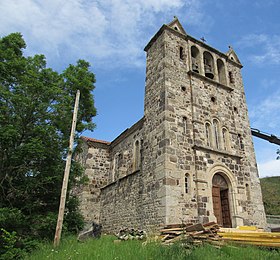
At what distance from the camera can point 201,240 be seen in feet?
24.8

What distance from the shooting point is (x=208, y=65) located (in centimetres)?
1573

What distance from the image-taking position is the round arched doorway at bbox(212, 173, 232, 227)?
11.8 m

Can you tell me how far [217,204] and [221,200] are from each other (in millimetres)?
661

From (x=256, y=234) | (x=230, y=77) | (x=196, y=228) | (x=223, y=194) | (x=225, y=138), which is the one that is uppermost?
(x=230, y=77)

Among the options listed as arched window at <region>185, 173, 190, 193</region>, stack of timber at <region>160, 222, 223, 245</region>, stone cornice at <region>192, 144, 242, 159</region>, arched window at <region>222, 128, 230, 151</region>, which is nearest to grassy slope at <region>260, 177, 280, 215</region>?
arched window at <region>222, 128, 230, 151</region>

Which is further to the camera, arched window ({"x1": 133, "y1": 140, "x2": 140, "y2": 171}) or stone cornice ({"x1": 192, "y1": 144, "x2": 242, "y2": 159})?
arched window ({"x1": 133, "y1": 140, "x2": 140, "y2": 171})

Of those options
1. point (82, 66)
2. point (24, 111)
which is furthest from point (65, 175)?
point (82, 66)

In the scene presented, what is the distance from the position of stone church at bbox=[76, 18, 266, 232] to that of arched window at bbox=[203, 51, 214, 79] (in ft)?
0.20

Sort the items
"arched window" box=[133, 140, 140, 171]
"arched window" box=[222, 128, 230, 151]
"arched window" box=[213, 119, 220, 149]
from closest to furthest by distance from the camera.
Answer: "arched window" box=[213, 119, 220, 149] → "arched window" box=[222, 128, 230, 151] → "arched window" box=[133, 140, 140, 171]

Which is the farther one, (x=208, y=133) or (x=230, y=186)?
(x=208, y=133)

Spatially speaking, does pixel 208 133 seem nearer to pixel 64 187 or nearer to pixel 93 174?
pixel 64 187

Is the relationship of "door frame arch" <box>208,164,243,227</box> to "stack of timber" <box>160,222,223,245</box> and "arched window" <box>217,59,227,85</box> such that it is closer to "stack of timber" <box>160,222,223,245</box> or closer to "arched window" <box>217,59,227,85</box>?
"stack of timber" <box>160,222,223,245</box>

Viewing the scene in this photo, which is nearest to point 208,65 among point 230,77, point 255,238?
point 230,77

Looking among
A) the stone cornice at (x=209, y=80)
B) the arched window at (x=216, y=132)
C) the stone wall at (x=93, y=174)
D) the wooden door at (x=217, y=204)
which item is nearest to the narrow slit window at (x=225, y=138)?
the arched window at (x=216, y=132)
